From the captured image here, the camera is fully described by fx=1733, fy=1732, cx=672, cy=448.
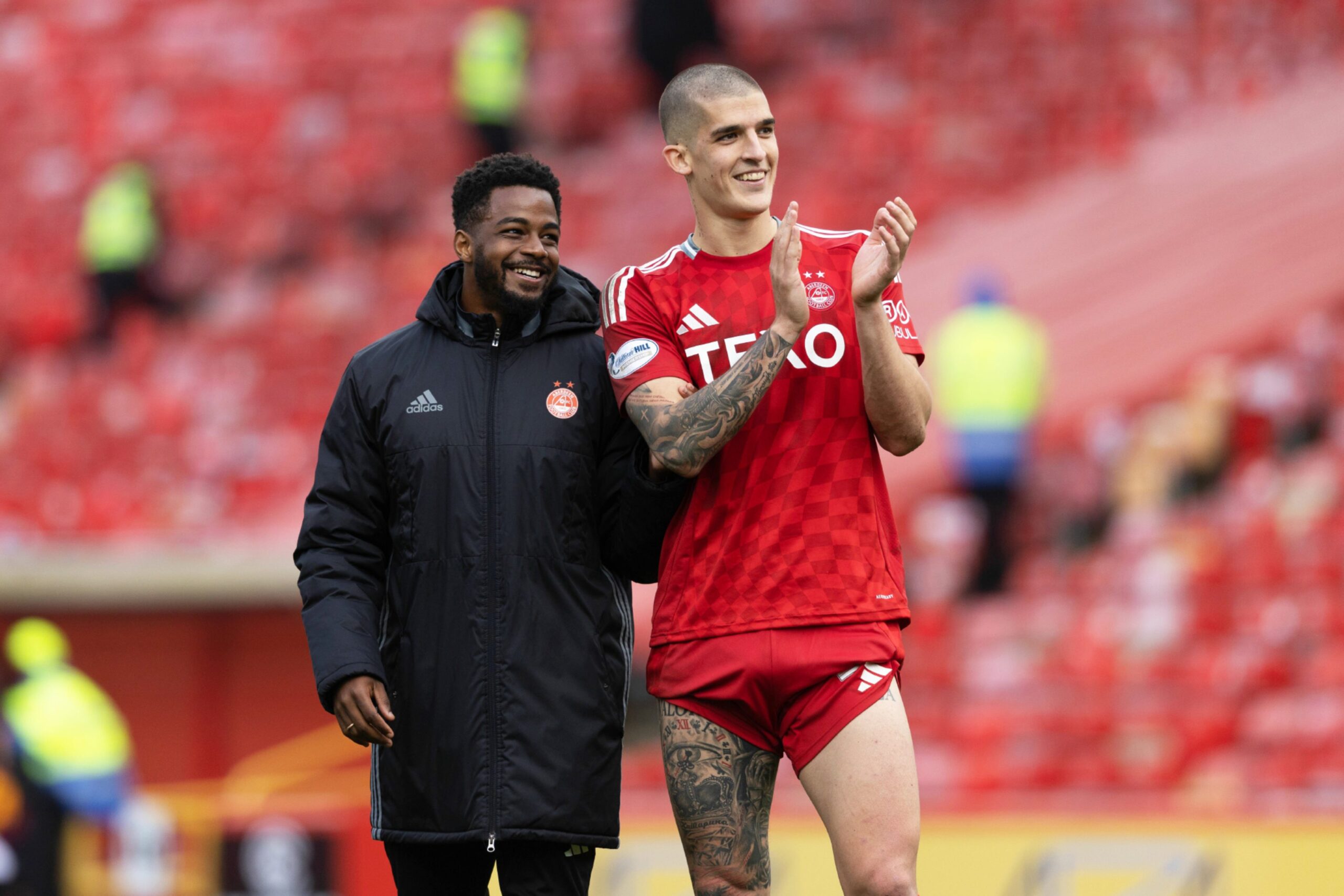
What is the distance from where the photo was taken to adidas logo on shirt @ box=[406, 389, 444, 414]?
3248 millimetres

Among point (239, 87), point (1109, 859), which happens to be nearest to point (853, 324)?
point (1109, 859)

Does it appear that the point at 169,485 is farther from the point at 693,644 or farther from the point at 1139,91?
the point at 693,644

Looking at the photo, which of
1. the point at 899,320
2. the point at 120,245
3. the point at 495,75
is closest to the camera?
the point at 899,320

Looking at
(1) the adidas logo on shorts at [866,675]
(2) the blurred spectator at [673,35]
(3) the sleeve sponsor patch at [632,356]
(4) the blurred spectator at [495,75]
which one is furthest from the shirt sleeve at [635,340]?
Answer: (4) the blurred spectator at [495,75]

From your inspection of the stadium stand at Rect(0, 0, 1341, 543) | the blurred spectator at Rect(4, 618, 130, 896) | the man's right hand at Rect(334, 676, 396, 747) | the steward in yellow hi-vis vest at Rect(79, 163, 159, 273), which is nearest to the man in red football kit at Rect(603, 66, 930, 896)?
the man's right hand at Rect(334, 676, 396, 747)

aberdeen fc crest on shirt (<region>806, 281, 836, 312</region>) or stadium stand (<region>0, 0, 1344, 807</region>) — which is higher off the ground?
stadium stand (<region>0, 0, 1344, 807</region>)

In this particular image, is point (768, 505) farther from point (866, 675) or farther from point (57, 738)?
point (57, 738)

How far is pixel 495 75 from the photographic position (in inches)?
484

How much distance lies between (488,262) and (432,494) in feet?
1.47

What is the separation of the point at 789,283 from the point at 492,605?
0.81m

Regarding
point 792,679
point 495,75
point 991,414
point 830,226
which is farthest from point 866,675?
point 495,75

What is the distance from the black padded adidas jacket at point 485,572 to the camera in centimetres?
312

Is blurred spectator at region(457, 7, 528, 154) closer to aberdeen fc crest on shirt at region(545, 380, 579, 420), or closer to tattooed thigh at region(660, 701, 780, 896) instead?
aberdeen fc crest on shirt at region(545, 380, 579, 420)

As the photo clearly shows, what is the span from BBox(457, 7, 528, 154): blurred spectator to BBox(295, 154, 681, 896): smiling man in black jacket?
29.8 feet
